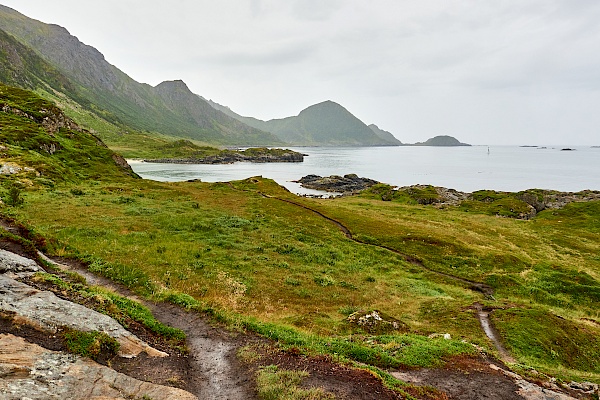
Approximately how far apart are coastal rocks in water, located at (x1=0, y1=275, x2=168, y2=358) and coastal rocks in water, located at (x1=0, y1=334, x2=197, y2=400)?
172cm

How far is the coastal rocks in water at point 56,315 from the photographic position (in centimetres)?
1432

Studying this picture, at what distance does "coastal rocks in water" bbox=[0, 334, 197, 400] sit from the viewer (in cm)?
1054

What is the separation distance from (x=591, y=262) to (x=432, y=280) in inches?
1515

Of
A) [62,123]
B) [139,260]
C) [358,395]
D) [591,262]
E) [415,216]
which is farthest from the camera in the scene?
[62,123]

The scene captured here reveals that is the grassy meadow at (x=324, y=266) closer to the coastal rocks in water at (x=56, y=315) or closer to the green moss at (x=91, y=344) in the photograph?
the coastal rocks in water at (x=56, y=315)

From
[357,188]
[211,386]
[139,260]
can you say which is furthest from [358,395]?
[357,188]

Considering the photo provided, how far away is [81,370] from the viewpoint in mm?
12320

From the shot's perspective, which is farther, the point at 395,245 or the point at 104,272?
the point at 395,245

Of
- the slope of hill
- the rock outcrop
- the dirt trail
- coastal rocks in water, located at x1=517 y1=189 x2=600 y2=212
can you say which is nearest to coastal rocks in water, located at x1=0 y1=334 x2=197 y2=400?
the dirt trail

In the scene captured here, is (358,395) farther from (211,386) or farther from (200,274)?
(200,274)

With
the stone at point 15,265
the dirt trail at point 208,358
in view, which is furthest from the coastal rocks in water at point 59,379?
the stone at point 15,265

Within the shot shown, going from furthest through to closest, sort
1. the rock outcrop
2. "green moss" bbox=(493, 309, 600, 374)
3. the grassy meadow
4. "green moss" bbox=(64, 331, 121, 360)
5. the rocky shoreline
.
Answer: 1. the rocky shoreline
2. "green moss" bbox=(493, 309, 600, 374)
3. the grassy meadow
4. the rock outcrop
5. "green moss" bbox=(64, 331, 121, 360)

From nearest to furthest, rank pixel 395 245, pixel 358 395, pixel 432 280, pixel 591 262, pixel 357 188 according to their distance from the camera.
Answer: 1. pixel 358 395
2. pixel 432 280
3. pixel 395 245
4. pixel 591 262
5. pixel 357 188

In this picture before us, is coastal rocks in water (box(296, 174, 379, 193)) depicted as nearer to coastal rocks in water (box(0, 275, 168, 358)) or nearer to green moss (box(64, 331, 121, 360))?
coastal rocks in water (box(0, 275, 168, 358))
